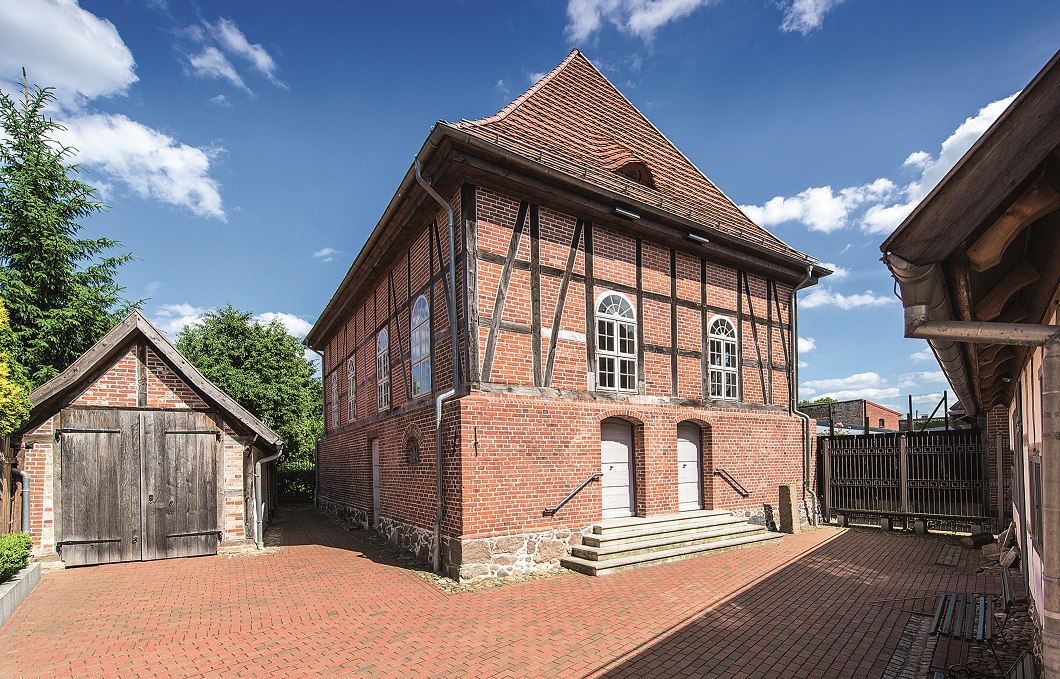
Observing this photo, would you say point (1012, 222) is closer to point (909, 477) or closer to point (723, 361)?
point (723, 361)

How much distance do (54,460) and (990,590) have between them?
1443cm

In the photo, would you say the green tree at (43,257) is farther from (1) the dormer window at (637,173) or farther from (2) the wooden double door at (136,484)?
(1) the dormer window at (637,173)

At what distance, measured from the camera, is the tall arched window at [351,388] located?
16484 mm

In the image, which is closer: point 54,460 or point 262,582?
point 262,582

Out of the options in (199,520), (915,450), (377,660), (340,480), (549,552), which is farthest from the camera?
(340,480)

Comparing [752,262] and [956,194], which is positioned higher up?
[752,262]

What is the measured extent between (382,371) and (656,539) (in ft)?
24.6

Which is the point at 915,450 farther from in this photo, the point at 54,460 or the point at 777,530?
the point at 54,460

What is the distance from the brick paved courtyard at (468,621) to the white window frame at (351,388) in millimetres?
7044

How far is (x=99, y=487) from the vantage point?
9891 millimetres

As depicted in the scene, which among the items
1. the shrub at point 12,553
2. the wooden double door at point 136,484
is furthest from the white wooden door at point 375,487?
the shrub at point 12,553

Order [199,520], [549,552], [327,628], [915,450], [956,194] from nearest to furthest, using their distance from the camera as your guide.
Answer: [956,194] → [327,628] → [549,552] → [199,520] → [915,450]

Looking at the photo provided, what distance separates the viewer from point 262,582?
848 centimetres

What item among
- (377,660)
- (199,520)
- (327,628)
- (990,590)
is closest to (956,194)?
(377,660)
